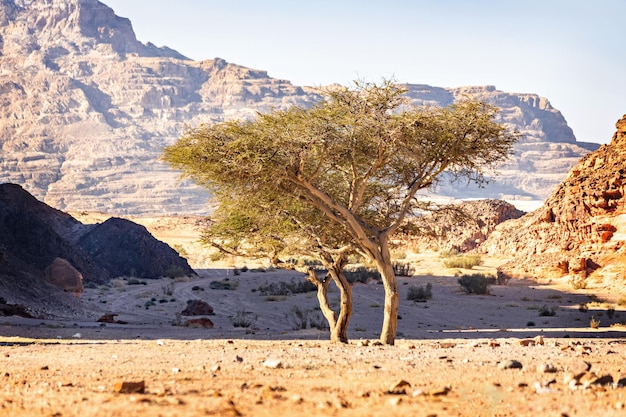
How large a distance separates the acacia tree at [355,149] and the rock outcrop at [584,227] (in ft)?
54.9

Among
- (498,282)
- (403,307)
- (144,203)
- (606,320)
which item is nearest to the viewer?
(606,320)

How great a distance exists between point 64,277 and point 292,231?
13179mm

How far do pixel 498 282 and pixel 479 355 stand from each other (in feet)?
77.5

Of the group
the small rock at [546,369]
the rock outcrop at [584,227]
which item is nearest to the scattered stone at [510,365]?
the small rock at [546,369]

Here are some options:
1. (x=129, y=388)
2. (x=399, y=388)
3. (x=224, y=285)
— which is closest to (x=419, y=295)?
(x=224, y=285)

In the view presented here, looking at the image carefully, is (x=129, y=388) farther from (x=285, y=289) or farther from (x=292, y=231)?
(x=285, y=289)

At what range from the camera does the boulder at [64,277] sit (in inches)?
972

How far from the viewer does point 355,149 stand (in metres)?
13.8

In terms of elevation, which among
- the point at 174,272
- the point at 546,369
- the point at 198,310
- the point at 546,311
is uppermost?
the point at 546,369

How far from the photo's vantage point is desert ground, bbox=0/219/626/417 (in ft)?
18.9

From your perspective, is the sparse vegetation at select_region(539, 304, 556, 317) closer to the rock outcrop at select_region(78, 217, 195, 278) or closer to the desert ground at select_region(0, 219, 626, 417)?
the desert ground at select_region(0, 219, 626, 417)

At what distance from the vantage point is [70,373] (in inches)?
329

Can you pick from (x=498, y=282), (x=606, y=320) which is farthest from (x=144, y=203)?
(x=606, y=320)

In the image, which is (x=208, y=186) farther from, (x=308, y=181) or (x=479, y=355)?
(x=479, y=355)
